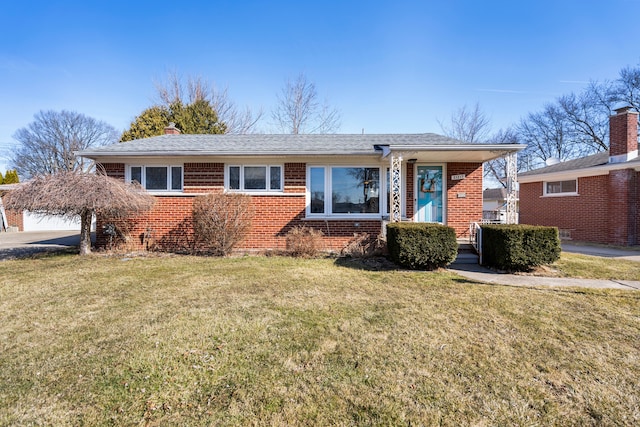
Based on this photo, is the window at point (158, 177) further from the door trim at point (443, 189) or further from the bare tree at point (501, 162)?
the bare tree at point (501, 162)

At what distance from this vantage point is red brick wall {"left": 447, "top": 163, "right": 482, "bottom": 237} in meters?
9.80

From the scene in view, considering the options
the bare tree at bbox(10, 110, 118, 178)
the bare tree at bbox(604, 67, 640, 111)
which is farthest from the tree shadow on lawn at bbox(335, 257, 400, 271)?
the bare tree at bbox(10, 110, 118, 178)

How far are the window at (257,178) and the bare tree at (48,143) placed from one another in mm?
31787

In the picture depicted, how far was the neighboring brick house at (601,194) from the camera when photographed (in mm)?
11648

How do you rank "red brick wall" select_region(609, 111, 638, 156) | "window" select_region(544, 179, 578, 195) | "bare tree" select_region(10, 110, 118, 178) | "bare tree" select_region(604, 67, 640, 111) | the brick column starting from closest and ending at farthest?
1. the brick column
2. "red brick wall" select_region(609, 111, 638, 156)
3. "window" select_region(544, 179, 578, 195)
4. "bare tree" select_region(604, 67, 640, 111)
5. "bare tree" select_region(10, 110, 118, 178)

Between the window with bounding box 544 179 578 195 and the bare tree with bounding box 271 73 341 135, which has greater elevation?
the bare tree with bounding box 271 73 341 135

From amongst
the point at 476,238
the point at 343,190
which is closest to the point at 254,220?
the point at 343,190

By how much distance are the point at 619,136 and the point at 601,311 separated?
Result: 11.9 m

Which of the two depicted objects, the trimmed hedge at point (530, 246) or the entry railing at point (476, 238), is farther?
the entry railing at point (476, 238)

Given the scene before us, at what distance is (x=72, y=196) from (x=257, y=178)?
4.78 metres

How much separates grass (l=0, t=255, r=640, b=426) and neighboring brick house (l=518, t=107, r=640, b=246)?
9.41 m

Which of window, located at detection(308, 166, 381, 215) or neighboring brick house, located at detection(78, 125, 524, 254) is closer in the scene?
neighboring brick house, located at detection(78, 125, 524, 254)

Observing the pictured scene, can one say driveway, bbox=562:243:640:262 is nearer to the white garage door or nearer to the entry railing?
the entry railing

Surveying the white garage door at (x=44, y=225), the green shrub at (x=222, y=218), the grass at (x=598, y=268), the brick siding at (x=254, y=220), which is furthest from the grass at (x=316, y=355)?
the white garage door at (x=44, y=225)
